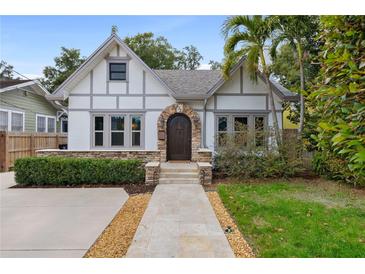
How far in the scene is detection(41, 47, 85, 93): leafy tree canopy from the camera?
1084 inches

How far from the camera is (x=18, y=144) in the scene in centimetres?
1222

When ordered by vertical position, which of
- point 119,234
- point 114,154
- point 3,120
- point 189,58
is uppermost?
point 189,58

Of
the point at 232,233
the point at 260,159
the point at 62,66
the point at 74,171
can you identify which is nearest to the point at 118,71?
the point at 74,171

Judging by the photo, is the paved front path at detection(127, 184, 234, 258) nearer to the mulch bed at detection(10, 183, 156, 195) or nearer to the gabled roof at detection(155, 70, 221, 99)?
the mulch bed at detection(10, 183, 156, 195)

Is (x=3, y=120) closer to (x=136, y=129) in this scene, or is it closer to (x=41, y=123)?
(x=41, y=123)

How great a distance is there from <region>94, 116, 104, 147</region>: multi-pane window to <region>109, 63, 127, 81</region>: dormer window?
6.24 feet

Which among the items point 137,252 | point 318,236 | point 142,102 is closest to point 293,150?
point 318,236

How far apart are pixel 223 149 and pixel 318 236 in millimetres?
5429

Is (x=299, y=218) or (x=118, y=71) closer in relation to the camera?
(x=299, y=218)

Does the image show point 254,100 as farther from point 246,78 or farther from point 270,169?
point 270,169

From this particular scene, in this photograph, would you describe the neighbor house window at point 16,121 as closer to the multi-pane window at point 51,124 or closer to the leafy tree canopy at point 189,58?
the multi-pane window at point 51,124

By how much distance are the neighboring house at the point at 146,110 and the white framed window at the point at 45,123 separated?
7433 millimetres

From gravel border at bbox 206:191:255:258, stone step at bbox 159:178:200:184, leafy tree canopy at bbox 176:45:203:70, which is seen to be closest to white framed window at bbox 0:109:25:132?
stone step at bbox 159:178:200:184

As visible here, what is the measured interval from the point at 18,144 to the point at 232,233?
39.2 feet
